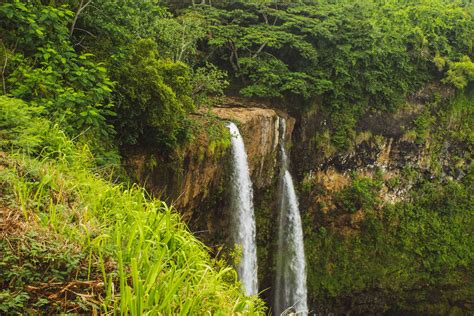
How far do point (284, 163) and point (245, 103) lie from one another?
245cm

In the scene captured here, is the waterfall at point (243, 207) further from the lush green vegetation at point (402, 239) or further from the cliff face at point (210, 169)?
the lush green vegetation at point (402, 239)

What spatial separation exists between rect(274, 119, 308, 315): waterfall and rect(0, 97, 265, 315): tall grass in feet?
34.1

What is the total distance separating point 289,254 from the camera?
13039 mm

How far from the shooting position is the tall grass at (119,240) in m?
1.54

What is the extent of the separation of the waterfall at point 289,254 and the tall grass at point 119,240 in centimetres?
1041

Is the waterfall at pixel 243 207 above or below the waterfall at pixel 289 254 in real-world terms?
above

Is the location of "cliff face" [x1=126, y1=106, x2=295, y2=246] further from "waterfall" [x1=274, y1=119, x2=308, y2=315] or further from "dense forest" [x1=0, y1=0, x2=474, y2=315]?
"waterfall" [x1=274, y1=119, x2=308, y2=315]

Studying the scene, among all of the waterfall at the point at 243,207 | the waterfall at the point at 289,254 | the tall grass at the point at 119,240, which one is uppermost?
the tall grass at the point at 119,240

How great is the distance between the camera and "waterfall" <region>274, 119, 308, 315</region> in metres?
12.7

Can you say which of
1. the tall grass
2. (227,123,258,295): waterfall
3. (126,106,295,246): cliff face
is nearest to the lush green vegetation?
(126,106,295,246): cliff face

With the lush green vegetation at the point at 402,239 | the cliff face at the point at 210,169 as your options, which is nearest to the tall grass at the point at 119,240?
the cliff face at the point at 210,169

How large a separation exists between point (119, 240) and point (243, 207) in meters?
8.11

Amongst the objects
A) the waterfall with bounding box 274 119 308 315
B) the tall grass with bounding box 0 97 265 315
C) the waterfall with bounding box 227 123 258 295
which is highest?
the tall grass with bounding box 0 97 265 315

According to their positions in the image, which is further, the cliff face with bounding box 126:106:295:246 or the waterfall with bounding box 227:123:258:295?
the waterfall with bounding box 227:123:258:295
